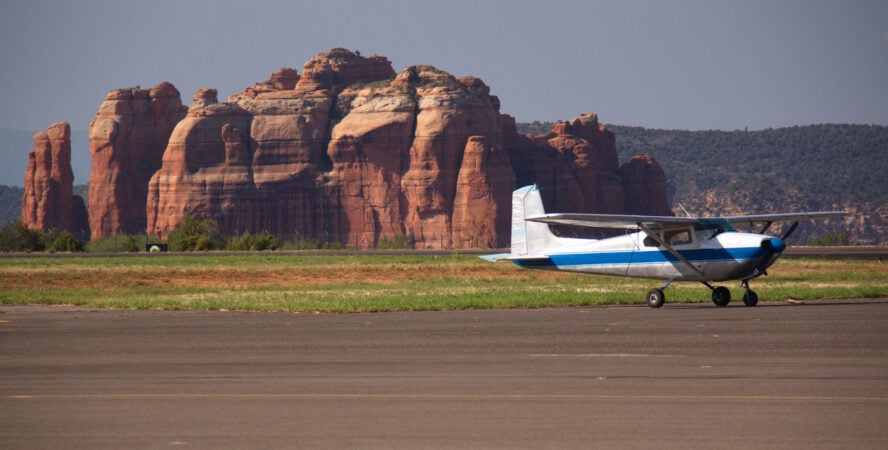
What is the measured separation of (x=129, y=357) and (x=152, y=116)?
130 metres

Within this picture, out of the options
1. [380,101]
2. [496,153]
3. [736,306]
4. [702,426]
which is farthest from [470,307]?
[380,101]

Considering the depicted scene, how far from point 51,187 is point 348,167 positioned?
36.5m

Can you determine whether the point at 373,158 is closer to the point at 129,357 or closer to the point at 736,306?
the point at 736,306

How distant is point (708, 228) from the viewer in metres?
28.0

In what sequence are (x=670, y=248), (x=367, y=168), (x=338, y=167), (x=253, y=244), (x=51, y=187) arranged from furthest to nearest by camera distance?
(x=51, y=187) < (x=338, y=167) < (x=367, y=168) < (x=253, y=244) < (x=670, y=248)

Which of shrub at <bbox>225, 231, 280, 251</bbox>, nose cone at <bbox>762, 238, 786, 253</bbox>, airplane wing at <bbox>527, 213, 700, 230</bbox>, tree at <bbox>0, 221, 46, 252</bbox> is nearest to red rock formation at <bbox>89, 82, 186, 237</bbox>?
tree at <bbox>0, 221, 46, 252</bbox>

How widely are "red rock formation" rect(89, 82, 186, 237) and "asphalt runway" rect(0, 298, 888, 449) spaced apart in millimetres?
119813

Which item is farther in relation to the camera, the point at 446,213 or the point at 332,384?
the point at 446,213

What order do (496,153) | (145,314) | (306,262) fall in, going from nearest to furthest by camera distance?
(145,314) < (306,262) < (496,153)

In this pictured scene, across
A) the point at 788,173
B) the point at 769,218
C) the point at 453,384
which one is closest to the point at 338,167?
the point at 788,173

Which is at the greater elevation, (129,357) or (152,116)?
(152,116)

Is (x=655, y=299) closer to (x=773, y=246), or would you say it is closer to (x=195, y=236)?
(x=773, y=246)

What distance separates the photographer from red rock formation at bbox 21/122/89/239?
140 m

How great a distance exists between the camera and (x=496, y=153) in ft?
409
